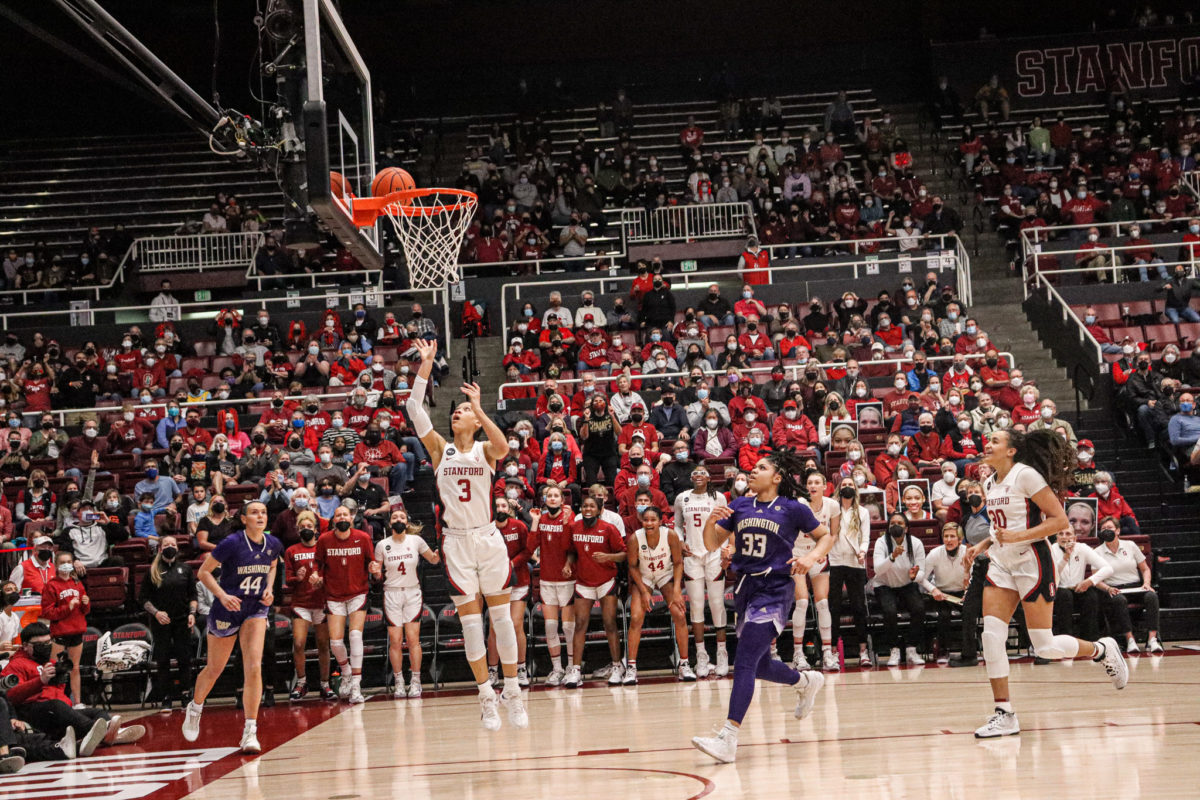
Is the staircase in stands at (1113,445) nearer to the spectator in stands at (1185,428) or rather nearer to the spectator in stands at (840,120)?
the spectator in stands at (1185,428)

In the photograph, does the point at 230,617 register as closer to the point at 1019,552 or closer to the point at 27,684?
the point at 27,684

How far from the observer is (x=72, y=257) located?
89.7 feet

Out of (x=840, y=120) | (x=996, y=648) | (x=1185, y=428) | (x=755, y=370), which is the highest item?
(x=840, y=120)

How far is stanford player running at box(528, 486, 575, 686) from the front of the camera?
13.9 meters

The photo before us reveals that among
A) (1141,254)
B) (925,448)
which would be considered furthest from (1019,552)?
(1141,254)

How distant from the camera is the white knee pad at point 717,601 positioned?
549 inches

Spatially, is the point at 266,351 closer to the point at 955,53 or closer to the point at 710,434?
the point at 710,434

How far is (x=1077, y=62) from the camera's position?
3072 centimetres

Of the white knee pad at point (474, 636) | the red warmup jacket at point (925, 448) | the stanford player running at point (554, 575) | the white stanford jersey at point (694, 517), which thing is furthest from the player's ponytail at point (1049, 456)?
the red warmup jacket at point (925, 448)

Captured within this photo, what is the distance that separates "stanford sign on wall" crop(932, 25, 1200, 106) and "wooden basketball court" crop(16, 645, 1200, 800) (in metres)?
Answer: 21.1

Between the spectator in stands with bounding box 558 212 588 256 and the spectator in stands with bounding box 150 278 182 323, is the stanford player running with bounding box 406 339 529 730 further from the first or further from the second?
the spectator in stands with bounding box 558 212 588 256

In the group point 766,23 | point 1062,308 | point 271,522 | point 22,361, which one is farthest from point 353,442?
point 766,23

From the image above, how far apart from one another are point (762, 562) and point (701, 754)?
1337 mm

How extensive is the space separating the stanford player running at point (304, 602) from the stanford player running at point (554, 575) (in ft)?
7.79
